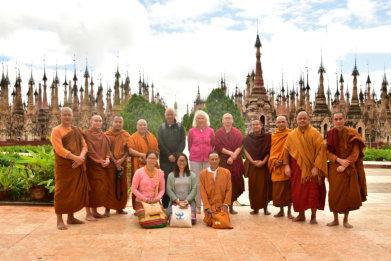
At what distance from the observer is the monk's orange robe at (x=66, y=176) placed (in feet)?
16.9

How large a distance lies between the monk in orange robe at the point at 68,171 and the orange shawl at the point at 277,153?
11.1ft

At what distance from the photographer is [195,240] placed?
4535 mm

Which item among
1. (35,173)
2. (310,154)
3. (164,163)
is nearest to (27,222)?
(35,173)

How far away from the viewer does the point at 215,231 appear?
4992 mm

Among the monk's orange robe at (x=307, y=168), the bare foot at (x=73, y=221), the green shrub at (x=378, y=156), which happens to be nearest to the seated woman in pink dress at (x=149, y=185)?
the bare foot at (x=73, y=221)

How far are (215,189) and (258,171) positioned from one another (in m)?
1.16

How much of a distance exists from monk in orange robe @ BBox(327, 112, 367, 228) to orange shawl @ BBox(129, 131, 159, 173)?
10.7 feet

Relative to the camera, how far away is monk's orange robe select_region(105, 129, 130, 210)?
19.6 ft

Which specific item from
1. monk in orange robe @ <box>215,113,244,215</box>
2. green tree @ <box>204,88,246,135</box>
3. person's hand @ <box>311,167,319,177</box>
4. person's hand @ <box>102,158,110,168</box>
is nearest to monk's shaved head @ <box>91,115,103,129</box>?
person's hand @ <box>102,158,110,168</box>

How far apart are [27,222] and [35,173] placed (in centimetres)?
186

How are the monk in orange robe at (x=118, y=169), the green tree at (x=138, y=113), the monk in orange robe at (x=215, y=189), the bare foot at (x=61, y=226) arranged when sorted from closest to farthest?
the bare foot at (x=61, y=226) → the monk in orange robe at (x=215, y=189) → the monk in orange robe at (x=118, y=169) → the green tree at (x=138, y=113)

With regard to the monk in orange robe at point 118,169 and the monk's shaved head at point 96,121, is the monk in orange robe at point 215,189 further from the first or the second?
the monk's shaved head at point 96,121

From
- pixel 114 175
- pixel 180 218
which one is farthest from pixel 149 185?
pixel 114 175

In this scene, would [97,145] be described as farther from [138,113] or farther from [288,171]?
[138,113]
